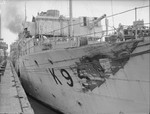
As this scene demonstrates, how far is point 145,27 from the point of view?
447 centimetres

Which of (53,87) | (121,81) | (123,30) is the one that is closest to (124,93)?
(121,81)

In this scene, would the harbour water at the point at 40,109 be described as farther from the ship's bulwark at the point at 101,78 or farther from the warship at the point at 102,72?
the ship's bulwark at the point at 101,78

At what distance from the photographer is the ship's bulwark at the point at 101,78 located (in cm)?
412

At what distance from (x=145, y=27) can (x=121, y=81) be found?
60.0 inches

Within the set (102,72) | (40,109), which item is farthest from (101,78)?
(40,109)

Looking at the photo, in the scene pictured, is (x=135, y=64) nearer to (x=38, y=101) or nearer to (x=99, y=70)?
(x=99, y=70)

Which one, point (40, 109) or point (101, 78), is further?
point (40, 109)

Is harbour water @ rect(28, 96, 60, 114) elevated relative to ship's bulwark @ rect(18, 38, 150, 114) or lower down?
lower down

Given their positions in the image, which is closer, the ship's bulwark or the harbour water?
the ship's bulwark

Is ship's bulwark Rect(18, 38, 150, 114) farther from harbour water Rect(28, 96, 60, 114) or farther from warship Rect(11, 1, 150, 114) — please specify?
harbour water Rect(28, 96, 60, 114)

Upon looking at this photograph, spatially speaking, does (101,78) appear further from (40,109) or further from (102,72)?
(40,109)

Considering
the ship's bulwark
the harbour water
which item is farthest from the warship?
the harbour water

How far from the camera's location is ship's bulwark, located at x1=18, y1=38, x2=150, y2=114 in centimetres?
412

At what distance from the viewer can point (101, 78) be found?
4988 mm
